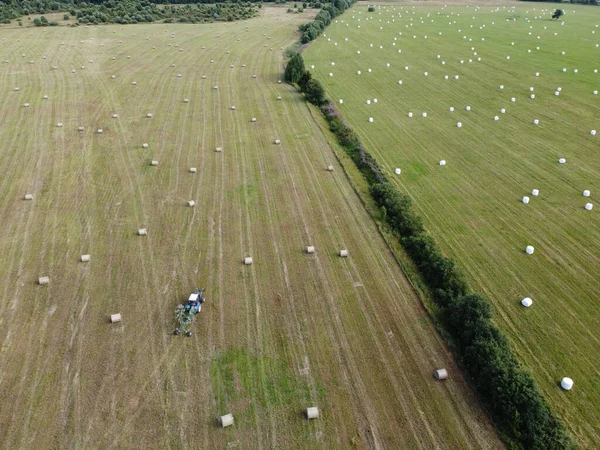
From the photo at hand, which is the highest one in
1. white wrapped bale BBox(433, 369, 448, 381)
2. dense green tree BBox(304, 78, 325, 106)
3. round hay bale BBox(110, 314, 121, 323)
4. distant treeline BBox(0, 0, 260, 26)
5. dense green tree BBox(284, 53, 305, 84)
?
distant treeline BBox(0, 0, 260, 26)

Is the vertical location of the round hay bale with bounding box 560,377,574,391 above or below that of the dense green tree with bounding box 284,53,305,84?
below

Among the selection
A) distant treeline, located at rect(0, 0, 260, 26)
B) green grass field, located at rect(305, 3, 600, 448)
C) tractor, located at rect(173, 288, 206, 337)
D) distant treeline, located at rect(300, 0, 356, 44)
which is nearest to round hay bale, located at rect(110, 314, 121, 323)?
tractor, located at rect(173, 288, 206, 337)

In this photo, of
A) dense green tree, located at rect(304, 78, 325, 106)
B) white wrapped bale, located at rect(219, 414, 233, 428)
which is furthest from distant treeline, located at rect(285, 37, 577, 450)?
dense green tree, located at rect(304, 78, 325, 106)

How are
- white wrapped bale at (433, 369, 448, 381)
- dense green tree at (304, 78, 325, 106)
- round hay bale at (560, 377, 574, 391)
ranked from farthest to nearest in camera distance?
dense green tree at (304, 78, 325, 106) → white wrapped bale at (433, 369, 448, 381) → round hay bale at (560, 377, 574, 391)

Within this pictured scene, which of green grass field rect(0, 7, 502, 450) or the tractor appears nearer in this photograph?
green grass field rect(0, 7, 502, 450)

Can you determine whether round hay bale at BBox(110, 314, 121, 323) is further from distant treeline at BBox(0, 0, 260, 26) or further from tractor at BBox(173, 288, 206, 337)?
distant treeline at BBox(0, 0, 260, 26)

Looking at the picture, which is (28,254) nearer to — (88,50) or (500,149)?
(500,149)

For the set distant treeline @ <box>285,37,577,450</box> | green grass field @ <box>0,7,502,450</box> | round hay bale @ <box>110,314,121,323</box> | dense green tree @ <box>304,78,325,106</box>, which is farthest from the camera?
dense green tree @ <box>304,78,325,106</box>
